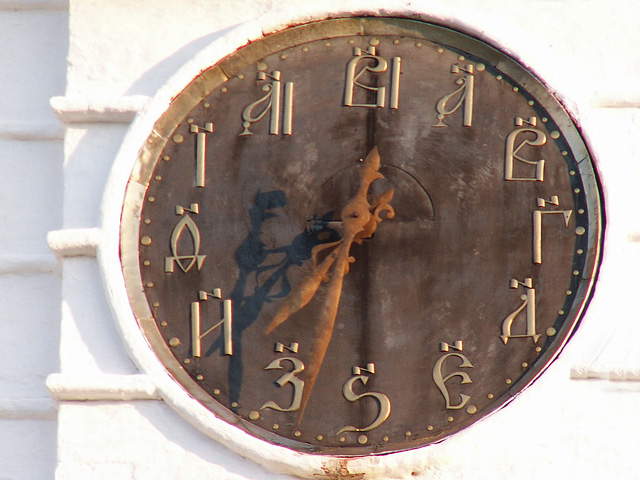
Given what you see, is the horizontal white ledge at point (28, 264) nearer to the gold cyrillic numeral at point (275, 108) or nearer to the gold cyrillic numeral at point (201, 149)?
the gold cyrillic numeral at point (201, 149)

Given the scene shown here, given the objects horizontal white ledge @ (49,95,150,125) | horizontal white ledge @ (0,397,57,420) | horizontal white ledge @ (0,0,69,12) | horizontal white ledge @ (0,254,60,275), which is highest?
horizontal white ledge @ (0,0,69,12)

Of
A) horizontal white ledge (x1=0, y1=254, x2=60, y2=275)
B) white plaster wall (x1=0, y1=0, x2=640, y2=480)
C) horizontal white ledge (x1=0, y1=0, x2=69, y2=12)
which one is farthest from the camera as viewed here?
horizontal white ledge (x1=0, y1=0, x2=69, y2=12)

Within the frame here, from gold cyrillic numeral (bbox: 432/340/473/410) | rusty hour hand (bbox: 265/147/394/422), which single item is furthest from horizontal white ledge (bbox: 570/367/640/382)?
rusty hour hand (bbox: 265/147/394/422)

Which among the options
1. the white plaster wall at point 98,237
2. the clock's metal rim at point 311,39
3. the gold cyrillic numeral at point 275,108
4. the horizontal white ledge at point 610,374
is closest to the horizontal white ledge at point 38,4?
the white plaster wall at point 98,237

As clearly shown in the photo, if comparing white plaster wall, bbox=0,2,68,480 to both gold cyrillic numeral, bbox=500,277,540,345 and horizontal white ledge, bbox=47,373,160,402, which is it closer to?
horizontal white ledge, bbox=47,373,160,402

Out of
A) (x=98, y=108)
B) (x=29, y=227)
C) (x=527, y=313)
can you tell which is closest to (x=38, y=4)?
(x=98, y=108)

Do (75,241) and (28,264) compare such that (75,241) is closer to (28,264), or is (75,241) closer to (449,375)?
(28,264)
